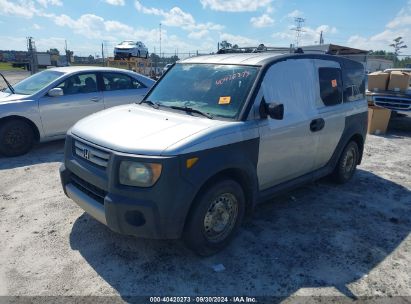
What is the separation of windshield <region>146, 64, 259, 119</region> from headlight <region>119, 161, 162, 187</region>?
1.00 metres

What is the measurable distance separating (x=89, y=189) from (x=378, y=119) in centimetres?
874

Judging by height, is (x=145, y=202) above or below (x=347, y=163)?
above

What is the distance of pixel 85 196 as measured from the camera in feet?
11.2

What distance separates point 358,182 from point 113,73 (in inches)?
213

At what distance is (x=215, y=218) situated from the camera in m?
3.45

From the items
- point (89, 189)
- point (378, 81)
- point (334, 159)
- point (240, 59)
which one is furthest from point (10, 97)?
point (378, 81)

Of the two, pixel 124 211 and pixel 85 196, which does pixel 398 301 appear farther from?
pixel 85 196

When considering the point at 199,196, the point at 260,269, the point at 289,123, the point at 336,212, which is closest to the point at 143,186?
the point at 199,196

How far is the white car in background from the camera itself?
26.7 meters

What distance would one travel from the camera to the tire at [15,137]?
250 inches

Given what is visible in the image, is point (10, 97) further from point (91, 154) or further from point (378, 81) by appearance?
point (378, 81)

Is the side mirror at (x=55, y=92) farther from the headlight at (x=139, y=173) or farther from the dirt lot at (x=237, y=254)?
the headlight at (x=139, y=173)

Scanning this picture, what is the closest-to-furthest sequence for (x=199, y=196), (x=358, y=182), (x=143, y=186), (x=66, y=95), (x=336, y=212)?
(x=143, y=186) < (x=199, y=196) < (x=336, y=212) < (x=358, y=182) < (x=66, y=95)

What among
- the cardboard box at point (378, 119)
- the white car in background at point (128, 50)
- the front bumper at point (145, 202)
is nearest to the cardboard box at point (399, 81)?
the cardboard box at point (378, 119)
